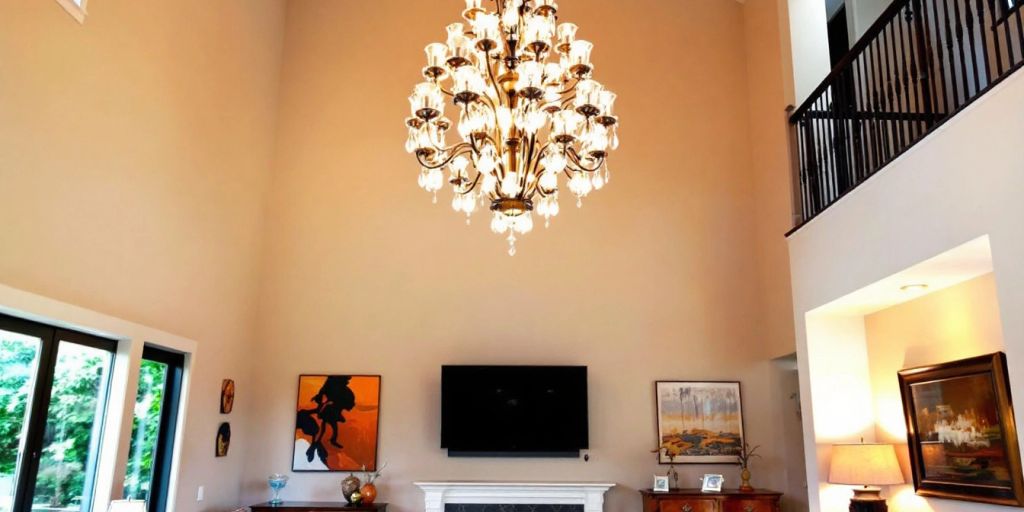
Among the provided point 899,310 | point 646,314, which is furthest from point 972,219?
point 646,314

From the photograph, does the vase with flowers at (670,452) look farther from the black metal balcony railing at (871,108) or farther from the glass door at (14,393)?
the glass door at (14,393)

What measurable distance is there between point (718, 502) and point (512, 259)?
304cm

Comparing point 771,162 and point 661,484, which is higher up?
point 771,162

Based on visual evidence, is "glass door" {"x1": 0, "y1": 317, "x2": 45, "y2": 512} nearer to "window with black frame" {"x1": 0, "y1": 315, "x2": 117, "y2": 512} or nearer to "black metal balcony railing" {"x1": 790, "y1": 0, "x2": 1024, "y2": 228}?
"window with black frame" {"x1": 0, "y1": 315, "x2": 117, "y2": 512}

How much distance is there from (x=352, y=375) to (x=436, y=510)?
156cm

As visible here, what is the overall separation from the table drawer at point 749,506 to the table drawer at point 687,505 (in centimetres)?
13

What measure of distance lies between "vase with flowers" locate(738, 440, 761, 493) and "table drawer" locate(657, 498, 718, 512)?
1.22 feet

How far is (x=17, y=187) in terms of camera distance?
4.24 meters

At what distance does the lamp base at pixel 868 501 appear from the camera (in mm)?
5039

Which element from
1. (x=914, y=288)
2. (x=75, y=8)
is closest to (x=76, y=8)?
(x=75, y=8)

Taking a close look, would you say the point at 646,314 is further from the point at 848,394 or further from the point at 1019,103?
the point at 1019,103

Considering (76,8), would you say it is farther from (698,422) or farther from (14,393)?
(698,422)

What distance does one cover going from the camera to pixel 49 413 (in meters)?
4.75

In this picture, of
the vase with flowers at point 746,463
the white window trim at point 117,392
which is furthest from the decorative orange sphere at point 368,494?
the vase with flowers at point 746,463
